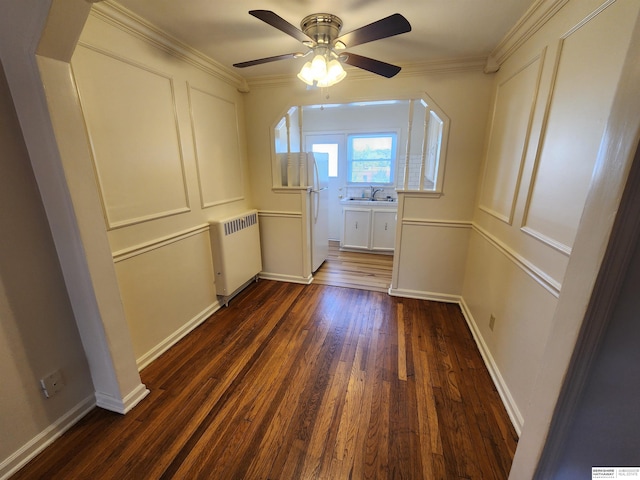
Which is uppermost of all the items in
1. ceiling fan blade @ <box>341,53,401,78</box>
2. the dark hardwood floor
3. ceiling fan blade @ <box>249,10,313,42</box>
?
ceiling fan blade @ <box>249,10,313,42</box>

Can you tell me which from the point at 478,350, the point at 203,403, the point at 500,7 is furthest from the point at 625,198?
the point at 203,403

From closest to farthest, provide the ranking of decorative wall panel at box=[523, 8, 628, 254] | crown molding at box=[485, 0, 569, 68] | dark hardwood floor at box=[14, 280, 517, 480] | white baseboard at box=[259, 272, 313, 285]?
decorative wall panel at box=[523, 8, 628, 254] < dark hardwood floor at box=[14, 280, 517, 480] < crown molding at box=[485, 0, 569, 68] < white baseboard at box=[259, 272, 313, 285]

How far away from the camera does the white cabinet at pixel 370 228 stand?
14.1 ft

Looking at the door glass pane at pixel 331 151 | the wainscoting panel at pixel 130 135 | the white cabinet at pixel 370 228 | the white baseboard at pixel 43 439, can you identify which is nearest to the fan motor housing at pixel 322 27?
the wainscoting panel at pixel 130 135

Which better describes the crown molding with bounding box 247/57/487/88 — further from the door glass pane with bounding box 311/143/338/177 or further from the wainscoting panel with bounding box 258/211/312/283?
the door glass pane with bounding box 311/143/338/177

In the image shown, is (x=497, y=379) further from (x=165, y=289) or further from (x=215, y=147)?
(x=215, y=147)

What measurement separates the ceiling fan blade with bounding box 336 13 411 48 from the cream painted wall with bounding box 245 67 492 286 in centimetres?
115

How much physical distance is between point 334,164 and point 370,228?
1418mm

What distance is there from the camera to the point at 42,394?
1.36 m

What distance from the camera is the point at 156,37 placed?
1.81 metres

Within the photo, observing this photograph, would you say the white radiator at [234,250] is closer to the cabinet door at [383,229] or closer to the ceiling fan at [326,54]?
the ceiling fan at [326,54]

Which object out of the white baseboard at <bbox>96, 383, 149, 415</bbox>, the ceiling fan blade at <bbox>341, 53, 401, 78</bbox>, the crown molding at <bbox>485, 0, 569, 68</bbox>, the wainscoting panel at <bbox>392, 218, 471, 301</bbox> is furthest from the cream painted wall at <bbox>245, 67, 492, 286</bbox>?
the white baseboard at <bbox>96, 383, 149, 415</bbox>

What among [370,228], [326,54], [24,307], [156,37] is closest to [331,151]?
[370,228]

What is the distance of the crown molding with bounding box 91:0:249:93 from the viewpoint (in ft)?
4.94
